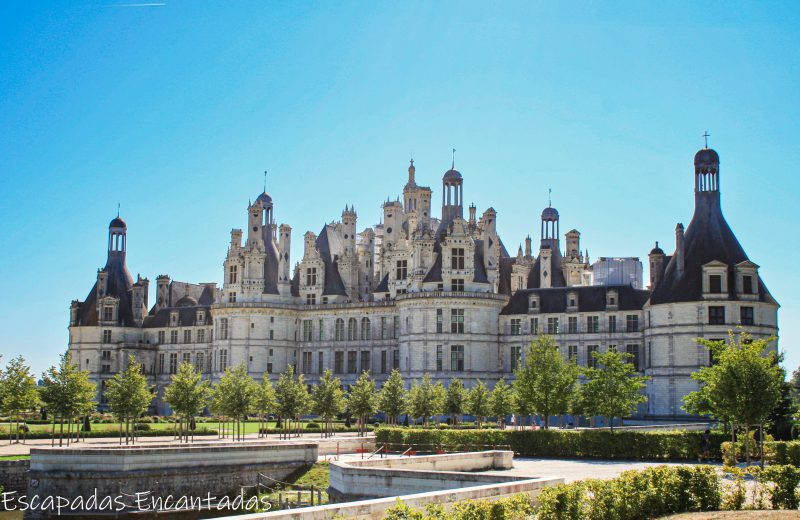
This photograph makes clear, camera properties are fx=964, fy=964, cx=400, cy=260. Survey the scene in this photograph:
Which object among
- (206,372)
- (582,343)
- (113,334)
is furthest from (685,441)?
(113,334)

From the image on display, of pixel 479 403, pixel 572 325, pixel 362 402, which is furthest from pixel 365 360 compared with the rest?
pixel 479 403

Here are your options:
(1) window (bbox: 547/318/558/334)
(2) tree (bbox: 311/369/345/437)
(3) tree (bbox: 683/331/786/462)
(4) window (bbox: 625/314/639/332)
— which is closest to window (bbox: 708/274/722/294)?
(4) window (bbox: 625/314/639/332)

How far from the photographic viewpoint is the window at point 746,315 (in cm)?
6938

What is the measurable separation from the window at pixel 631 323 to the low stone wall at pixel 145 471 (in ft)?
132

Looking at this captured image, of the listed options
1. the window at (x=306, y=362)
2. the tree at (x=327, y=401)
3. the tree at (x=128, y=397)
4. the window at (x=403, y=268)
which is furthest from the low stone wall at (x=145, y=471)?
the window at (x=306, y=362)

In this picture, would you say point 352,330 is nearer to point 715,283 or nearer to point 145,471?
point 715,283

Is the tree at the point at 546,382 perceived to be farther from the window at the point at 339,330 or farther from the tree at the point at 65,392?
the window at the point at 339,330

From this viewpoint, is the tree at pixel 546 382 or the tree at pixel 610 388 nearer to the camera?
the tree at pixel 610 388

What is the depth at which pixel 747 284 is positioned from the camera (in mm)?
69750

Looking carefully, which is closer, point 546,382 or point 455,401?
point 546,382

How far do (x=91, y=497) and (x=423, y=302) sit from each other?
146ft

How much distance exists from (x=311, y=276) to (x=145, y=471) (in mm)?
53311

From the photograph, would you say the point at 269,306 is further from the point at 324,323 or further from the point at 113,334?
the point at 113,334

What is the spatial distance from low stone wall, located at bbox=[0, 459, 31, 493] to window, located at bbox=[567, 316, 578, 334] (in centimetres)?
4713
